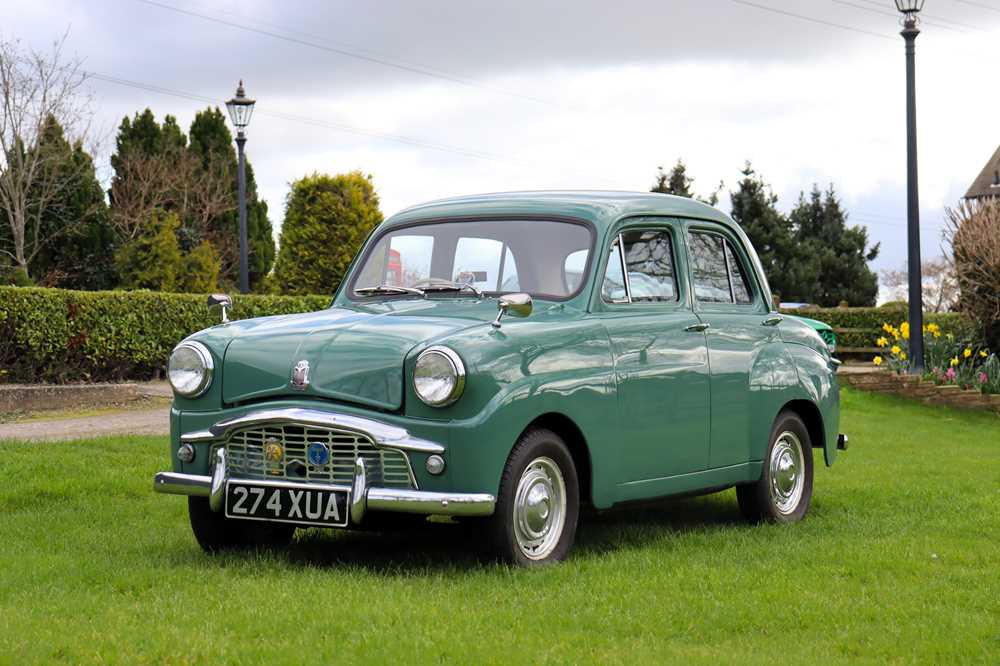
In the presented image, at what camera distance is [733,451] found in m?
8.07

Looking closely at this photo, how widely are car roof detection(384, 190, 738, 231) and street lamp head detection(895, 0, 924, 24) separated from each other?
12740 mm

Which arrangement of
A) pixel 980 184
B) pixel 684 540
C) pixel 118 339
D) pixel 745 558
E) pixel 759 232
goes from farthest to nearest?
pixel 980 184, pixel 759 232, pixel 118 339, pixel 684 540, pixel 745 558

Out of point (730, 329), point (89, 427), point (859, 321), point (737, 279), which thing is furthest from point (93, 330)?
point (859, 321)

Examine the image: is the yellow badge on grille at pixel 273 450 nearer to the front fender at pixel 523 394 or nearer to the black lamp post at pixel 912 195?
the front fender at pixel 523 394

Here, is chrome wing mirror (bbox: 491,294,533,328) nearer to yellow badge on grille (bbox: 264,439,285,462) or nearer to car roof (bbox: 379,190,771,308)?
car roof (bbox: 379,190,771,308)

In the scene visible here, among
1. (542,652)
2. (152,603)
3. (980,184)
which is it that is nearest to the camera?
(542,652)

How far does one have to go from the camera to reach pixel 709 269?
331 inches

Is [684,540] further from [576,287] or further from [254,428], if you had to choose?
[254,428]

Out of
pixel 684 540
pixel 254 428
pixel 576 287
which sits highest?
pixel 576 287

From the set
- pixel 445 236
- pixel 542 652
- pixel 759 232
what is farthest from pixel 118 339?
pixel 759 232

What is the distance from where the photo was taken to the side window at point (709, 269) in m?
8.23

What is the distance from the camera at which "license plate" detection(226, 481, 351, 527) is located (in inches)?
246

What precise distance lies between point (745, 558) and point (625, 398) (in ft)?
3.31

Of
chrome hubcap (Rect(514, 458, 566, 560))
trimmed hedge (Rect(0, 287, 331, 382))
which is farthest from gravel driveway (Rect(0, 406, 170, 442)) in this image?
chrome hubcap (Rect(514, 458, 566, 560))
